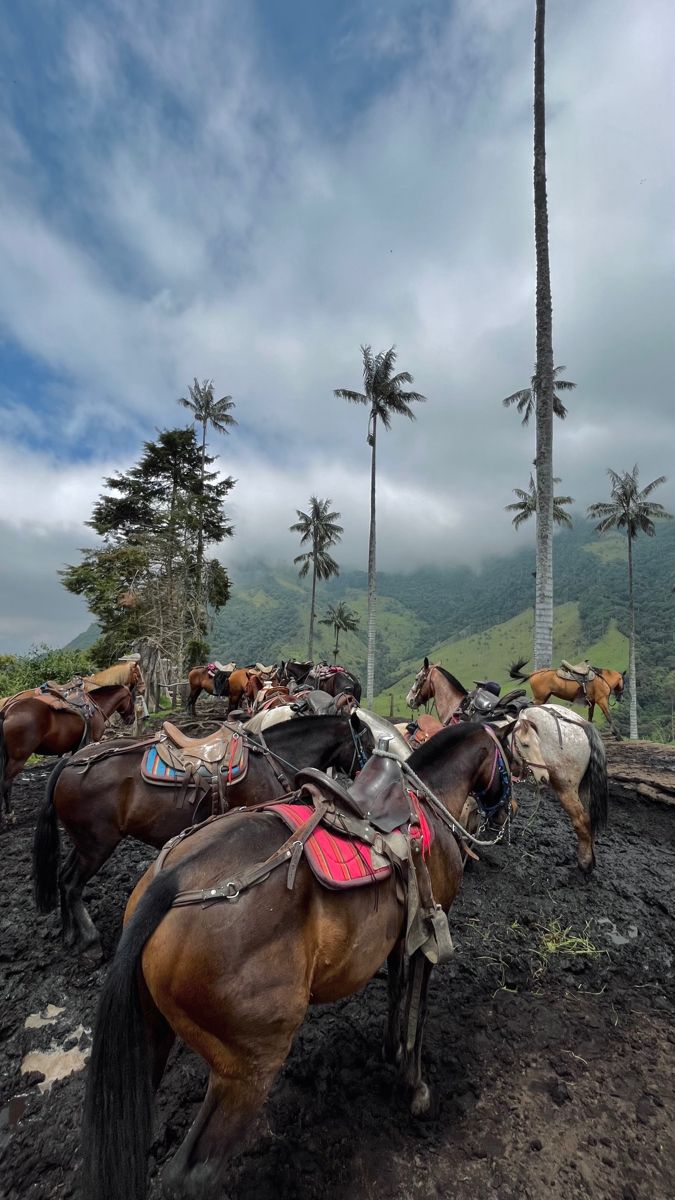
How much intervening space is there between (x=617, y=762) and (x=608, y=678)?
16.1 feet

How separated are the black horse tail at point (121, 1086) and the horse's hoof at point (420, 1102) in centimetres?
155

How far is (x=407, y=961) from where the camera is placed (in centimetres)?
273

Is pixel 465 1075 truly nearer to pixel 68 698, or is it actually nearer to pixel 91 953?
pixel 91 953

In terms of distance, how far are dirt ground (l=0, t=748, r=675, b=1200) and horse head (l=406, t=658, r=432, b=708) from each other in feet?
12.2

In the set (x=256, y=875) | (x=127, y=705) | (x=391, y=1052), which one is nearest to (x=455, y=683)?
(x=391, y=1052)

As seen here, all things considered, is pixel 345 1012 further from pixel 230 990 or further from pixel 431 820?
pixel 230 990

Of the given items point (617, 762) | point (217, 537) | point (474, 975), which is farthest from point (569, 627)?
point (474, 975)

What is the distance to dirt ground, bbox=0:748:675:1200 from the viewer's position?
226 cm

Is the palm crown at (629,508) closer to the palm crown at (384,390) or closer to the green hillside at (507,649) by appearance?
the palm crown at (384,390)

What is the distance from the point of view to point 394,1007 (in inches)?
114

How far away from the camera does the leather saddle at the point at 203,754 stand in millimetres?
3943

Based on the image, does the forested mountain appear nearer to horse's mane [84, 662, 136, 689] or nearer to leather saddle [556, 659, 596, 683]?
leather saddle [556, 659, 596, 683]

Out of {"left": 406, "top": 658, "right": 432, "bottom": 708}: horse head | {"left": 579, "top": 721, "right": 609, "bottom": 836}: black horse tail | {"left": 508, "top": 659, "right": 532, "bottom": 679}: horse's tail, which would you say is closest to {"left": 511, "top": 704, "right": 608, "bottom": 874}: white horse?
{"left": 579, "top": 721, "right": 609, "bottom": 836}: black horse tail

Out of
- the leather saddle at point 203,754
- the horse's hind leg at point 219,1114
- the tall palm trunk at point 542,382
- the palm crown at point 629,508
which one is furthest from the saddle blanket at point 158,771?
the palm crown at point 629,508
